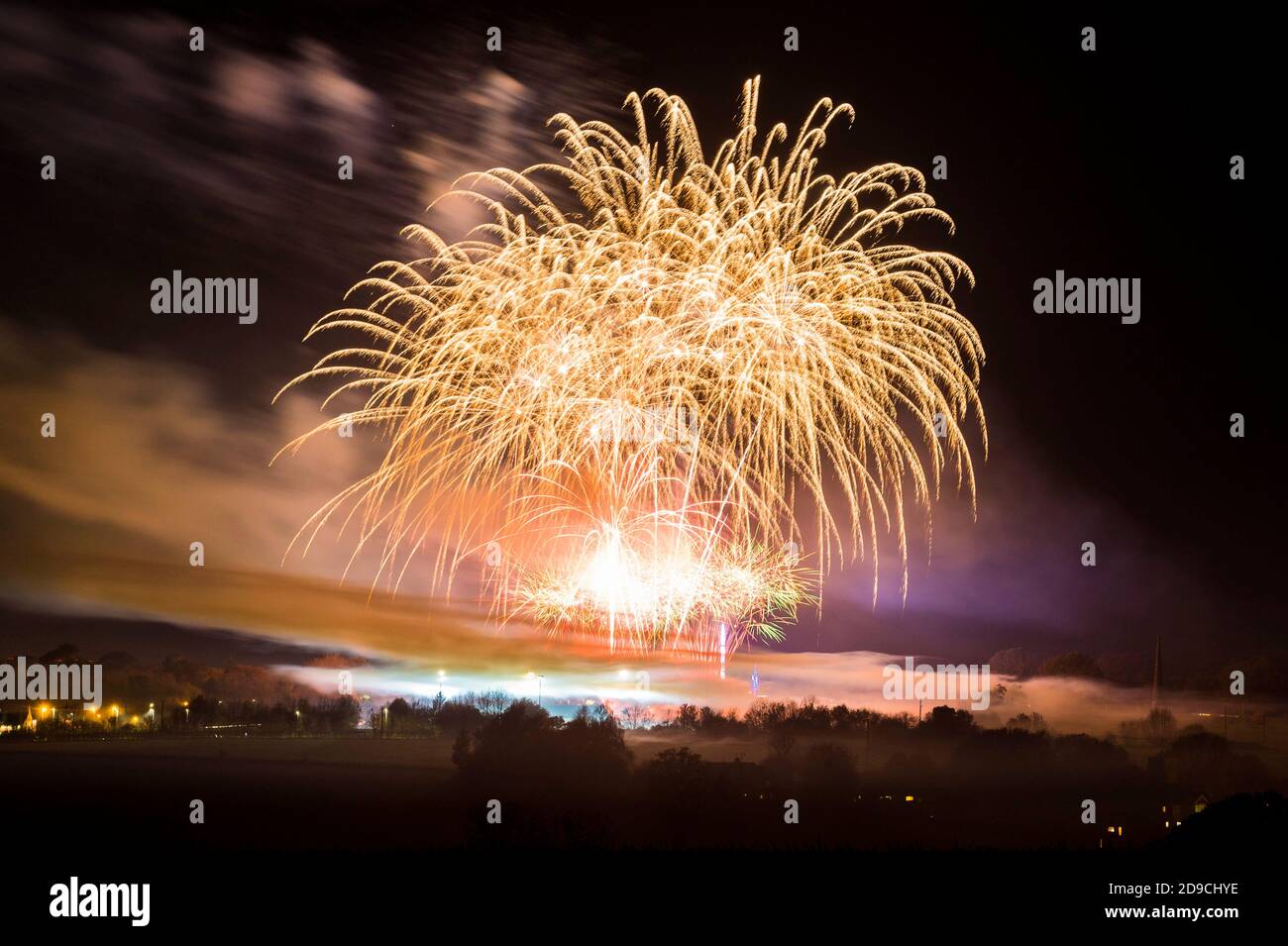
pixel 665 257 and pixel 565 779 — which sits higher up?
pixel 665 257
